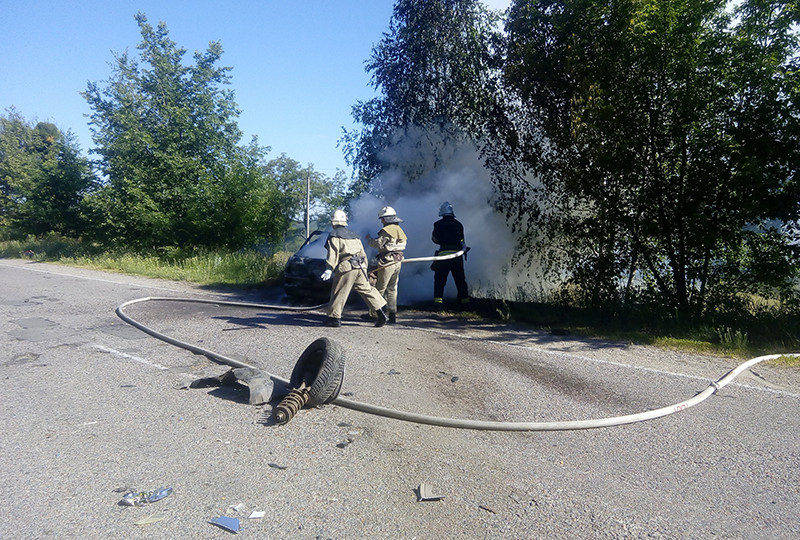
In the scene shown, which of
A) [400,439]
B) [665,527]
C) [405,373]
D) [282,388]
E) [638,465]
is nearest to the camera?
[665,527]

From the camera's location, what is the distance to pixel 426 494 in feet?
10.5

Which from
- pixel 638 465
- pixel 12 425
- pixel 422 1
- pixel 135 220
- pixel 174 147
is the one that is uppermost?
pixel 422 1

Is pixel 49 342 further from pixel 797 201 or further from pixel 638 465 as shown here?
pixel 797 201

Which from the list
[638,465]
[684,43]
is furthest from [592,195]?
[638,465]

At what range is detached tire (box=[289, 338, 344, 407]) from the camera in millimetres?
4578

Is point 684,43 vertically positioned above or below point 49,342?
above

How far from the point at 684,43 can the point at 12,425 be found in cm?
973

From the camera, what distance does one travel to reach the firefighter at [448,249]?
10570 mm

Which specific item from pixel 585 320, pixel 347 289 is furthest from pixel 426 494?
pixel 585 320

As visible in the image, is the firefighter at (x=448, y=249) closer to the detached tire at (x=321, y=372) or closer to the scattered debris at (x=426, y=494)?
the detached tire at (x=321, y=372)

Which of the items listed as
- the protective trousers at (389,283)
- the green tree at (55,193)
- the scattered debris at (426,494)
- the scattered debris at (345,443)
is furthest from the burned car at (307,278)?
the green tree at (55,193)

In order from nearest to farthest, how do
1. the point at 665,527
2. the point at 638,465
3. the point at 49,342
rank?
1. the point at 665,527
2. the point at 638,465
3. the point at 49,342

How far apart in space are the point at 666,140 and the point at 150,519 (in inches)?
353

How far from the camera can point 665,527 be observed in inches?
115
